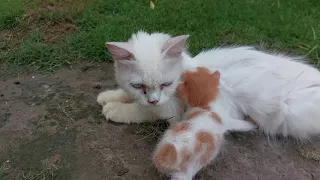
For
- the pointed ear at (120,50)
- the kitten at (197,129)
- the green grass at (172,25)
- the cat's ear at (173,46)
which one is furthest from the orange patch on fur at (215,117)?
the green grass at (172,25)

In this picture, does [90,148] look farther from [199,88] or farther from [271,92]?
[271,92]

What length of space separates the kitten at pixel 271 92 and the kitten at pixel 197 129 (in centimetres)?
9

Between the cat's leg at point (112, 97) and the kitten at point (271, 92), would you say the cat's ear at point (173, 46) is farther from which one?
the cat's leg at point (112, 97)

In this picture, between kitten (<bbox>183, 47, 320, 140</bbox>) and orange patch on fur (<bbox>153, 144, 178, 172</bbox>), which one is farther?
kitten (<bbox>183, 47, 320, 140</bbox>)

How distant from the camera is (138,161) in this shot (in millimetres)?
2373

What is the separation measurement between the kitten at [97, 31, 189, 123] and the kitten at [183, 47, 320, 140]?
201 mm

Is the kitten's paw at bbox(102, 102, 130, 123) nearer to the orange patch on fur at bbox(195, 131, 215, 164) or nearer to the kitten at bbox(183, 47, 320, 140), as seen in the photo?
the kitten at bbox(183, 47, 320, 140)

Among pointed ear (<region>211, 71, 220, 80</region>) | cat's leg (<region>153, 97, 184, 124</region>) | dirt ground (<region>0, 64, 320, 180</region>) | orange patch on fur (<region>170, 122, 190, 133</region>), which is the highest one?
pointed ear (<region>211, 71, 220, 80</region>)

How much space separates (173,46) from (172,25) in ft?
4.53

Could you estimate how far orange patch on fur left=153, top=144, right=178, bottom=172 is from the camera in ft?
6.77

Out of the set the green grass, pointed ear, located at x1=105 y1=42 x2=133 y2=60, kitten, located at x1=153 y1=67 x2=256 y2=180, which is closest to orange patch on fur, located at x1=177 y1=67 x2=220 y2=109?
kitten, located at x1=153 y1=67 x2=256 y2=180

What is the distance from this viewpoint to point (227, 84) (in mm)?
2506

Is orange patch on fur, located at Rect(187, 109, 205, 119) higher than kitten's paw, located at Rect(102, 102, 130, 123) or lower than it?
higher

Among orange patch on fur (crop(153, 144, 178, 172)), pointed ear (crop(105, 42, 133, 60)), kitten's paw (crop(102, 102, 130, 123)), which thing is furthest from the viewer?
kitten's paw (crop(102, 102, 130, 123))
